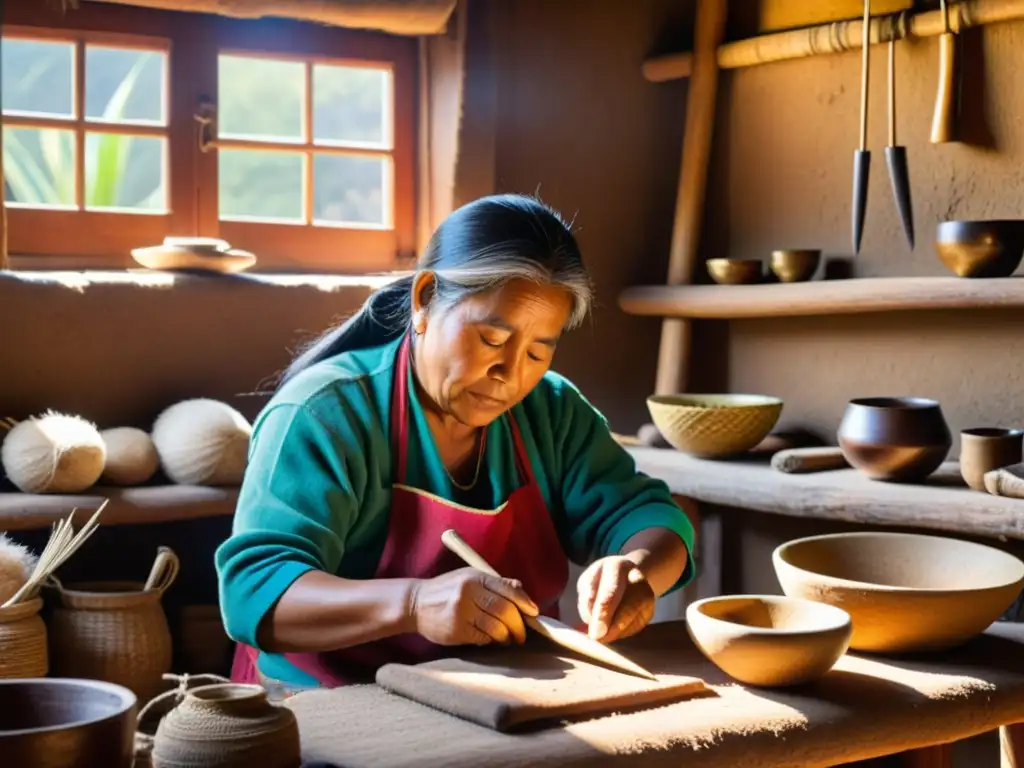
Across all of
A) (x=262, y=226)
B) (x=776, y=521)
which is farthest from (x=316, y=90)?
(x=776, y=521)

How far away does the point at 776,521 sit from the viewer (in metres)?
4.05

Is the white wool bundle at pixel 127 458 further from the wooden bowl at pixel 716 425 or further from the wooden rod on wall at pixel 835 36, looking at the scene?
the wooden rod on wall at pixel 835 36

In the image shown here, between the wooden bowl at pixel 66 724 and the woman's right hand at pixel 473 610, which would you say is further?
the woman's right hand at pixel 473 610

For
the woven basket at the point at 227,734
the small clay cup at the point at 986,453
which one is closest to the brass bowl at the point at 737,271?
the small clay cup at the point at 986,453

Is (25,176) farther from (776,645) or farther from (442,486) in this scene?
(776,645)

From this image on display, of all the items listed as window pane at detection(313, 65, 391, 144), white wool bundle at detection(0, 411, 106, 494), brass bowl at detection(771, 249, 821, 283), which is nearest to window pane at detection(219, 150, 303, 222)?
window pane at detection(313, 65, 391, 144)

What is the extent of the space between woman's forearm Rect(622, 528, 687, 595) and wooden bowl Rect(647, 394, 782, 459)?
1238mm

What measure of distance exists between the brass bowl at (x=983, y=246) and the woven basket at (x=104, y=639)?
225cm

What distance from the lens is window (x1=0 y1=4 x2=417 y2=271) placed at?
12.3 ft

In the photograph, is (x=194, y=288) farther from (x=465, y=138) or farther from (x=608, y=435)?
(x=608, y=435)

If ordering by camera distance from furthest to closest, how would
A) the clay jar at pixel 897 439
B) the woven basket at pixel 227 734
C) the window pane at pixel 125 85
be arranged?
the window pane at pixel 125 85 → the clay jar at pixel 897 439 → the woven basket at pixel 227 734

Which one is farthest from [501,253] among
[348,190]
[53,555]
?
[348,190]

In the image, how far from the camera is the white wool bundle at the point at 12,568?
3174 millimetres

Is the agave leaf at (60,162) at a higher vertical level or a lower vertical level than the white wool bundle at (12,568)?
higher
